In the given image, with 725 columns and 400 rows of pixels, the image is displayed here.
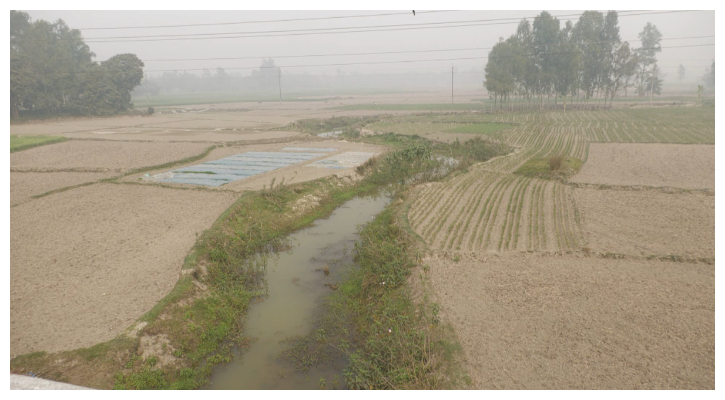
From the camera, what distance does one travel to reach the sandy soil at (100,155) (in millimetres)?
22172

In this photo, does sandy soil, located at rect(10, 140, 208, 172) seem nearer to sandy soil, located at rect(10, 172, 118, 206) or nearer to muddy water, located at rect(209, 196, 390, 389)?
sandy soil, located at rect(10, 172, 118, 206)

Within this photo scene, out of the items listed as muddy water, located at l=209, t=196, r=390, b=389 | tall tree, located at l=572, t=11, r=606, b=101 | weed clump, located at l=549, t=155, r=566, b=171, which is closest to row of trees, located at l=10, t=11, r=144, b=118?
muddy water, located at l=209, t=196, r=390, b=389

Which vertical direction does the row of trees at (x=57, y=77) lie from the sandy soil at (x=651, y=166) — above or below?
above

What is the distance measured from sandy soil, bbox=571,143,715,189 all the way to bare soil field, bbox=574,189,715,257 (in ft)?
6.76

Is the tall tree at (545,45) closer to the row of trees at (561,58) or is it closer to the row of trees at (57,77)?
the row of trees at (561,58)

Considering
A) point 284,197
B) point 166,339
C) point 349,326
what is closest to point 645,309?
point 349,326

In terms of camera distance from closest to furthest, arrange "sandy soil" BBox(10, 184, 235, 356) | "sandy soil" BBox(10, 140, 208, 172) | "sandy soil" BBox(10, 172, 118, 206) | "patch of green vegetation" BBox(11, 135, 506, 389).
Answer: "patch of green vegetation" BBox(11, 135, 506, 389), "sandy soil" BBox(10, 184, 235, 356), "sandy soil" BBox(10, 172, 118, 206), "sandy soil" BBox(10, 140, 208, 172)

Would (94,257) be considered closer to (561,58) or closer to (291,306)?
(291,306)

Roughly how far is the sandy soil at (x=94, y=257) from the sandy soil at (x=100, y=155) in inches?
228

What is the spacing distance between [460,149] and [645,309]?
1952 cm

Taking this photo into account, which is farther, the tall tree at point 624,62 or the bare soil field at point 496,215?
the tall tree at point 624,62

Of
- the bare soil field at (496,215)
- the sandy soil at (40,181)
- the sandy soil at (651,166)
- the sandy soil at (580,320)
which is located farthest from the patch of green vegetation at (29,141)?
the sandy soil at (651,166)

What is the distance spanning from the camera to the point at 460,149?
26953 mm

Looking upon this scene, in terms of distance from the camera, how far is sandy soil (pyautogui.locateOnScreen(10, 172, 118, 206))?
674 inches
